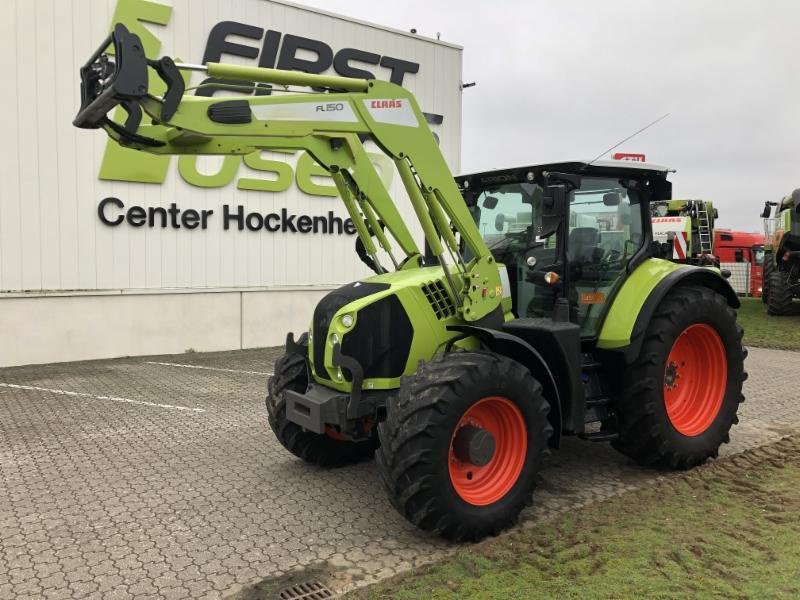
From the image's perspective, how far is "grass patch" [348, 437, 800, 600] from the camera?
321cm

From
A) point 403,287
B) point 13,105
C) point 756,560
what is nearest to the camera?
point 756,560

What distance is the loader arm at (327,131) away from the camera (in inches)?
134

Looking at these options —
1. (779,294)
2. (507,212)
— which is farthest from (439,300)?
(779,294)

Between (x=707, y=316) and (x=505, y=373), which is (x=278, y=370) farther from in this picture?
(x=707, y=316)

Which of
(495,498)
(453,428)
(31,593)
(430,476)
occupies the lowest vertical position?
(31,593)

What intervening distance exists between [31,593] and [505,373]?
263cm

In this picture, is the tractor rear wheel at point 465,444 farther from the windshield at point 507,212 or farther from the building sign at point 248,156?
the building sign at point 248,156

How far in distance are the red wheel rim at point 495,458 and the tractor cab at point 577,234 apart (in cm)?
100

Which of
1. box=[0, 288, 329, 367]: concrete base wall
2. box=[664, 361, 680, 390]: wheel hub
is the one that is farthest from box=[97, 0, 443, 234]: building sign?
box=[664, 361, 680, 390]: wheel hub

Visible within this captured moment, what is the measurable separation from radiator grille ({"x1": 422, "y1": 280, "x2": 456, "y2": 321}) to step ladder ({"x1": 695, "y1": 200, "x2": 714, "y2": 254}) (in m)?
15.9

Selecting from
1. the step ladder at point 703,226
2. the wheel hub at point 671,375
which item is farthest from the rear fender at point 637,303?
the step ladder at point 703,226

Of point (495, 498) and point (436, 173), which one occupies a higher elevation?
point (436, 173)

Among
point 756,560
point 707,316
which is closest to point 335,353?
point 756,560

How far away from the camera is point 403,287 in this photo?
4.19 meters
